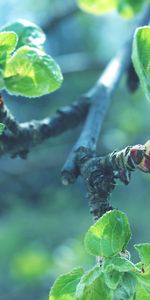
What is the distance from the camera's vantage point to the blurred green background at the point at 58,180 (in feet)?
13.3

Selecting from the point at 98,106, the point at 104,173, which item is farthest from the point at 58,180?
the point at 104,173

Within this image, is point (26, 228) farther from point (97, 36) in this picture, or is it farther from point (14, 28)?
point (14, 28)

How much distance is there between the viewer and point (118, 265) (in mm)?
1070

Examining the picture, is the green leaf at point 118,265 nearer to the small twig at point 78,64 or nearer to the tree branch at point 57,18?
the small twig at point 78,64

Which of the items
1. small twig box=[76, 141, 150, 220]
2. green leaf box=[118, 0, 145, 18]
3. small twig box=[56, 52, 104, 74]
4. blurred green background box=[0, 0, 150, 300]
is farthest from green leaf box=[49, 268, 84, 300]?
small twig box=[56, 52, 104, 74]

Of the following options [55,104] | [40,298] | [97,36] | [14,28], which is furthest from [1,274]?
[14,28]

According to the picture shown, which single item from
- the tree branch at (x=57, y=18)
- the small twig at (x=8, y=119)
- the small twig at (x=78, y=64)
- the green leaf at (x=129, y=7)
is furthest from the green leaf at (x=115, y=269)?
the tree branch at (x=57, y=18)

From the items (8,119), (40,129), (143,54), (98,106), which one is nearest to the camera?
(143,54)

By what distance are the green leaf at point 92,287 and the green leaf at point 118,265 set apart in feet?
0.06

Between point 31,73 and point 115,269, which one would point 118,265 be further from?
point 31,73

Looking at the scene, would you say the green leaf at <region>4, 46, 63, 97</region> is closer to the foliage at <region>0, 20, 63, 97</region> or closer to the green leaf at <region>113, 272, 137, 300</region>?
the foliage at <region>0, 20, 63, 97</region>

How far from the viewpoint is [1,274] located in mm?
5160

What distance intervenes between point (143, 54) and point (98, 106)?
1.67 ft

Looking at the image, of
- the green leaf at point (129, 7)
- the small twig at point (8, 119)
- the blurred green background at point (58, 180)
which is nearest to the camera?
the small twig at point (8, 119)
